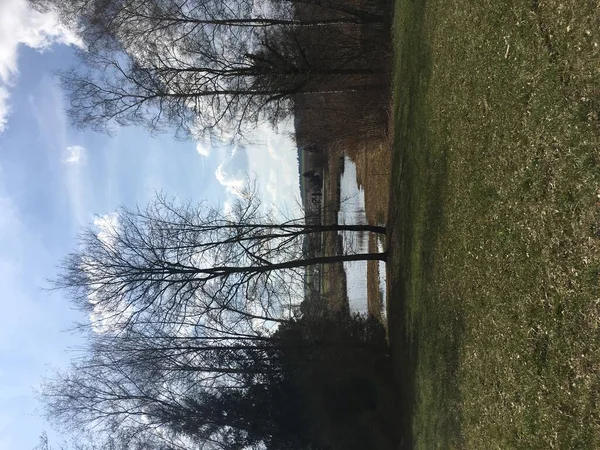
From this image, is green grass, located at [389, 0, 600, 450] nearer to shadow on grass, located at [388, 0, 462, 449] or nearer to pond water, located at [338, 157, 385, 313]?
shadow on grass, located at [388, 0, 462, 449]

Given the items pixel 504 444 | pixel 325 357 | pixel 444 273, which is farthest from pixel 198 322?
pixel 504 444

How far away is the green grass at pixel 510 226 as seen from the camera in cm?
541

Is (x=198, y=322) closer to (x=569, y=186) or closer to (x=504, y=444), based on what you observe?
(x=504, y=444)

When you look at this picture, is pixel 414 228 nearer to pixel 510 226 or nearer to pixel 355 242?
pixel 510 226

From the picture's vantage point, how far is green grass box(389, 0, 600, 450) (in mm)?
5406

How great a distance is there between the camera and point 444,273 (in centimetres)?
991

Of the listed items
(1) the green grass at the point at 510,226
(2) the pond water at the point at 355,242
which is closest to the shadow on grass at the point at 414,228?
(1) the green grass at the point at 510,226

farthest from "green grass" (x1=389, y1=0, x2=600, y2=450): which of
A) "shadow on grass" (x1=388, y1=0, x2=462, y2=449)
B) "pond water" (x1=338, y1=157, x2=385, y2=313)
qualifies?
"pond water" (x1=338, y1=157, x2=385, y2=313)

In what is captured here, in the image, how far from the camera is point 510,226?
688 centimetres

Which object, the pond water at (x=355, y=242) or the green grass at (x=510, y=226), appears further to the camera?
the pond water at (x=355, y=242)


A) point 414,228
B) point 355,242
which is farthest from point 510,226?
point 355,242

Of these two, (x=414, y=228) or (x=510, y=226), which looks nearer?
(x=510, y=226)

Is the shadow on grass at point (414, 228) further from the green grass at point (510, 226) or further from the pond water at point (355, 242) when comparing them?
→ the pond water at point (355, 242)

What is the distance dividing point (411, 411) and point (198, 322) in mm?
7488
